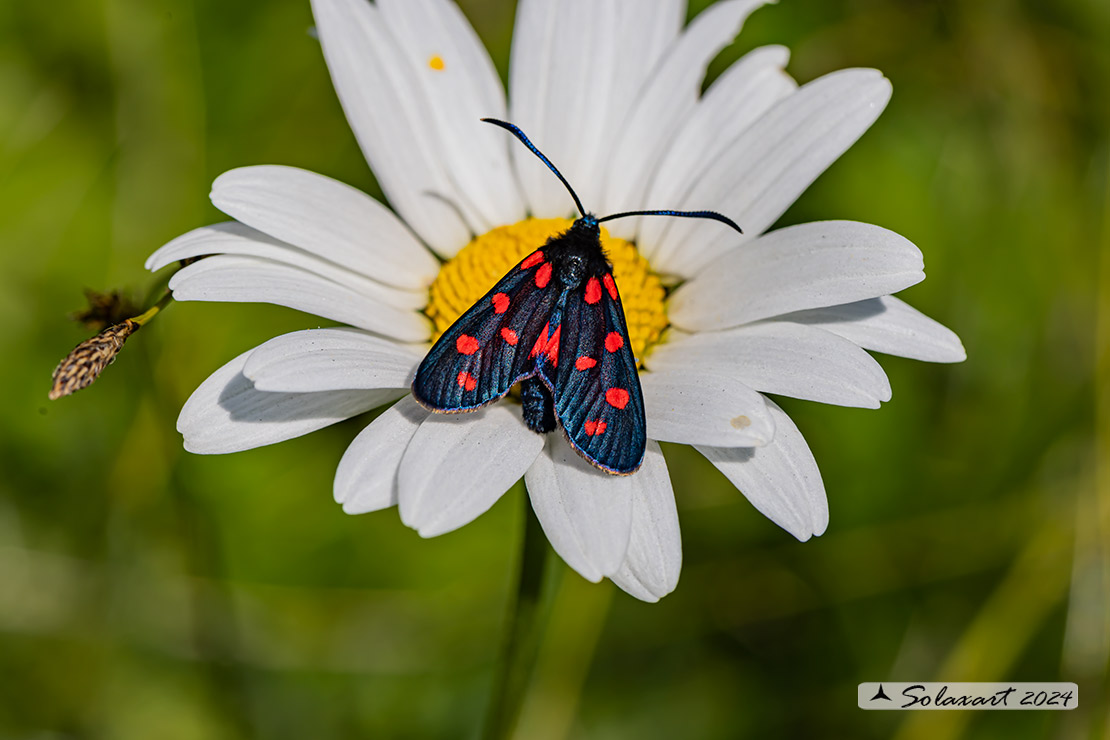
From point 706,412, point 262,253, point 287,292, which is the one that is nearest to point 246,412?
point 287,292

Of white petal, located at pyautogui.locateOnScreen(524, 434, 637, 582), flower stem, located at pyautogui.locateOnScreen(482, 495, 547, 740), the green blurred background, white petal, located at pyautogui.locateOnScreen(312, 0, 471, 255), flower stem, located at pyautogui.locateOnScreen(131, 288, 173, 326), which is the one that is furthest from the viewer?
the green blurred background

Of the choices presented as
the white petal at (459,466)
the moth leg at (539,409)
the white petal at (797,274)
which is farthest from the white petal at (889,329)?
the white petal at (459,466)

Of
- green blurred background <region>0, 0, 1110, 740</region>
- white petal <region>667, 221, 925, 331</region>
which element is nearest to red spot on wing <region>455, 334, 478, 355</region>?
white petal <region>667, 221, 925, 331</region>

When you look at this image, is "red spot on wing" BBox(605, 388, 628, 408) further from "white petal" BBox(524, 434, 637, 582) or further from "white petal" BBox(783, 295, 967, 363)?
"white petal" BBox(783, 295, 967, 363)

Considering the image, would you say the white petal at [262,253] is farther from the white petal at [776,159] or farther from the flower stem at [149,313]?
the white petal at [776,159]

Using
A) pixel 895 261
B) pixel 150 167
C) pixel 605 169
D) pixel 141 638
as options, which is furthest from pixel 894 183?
pixel 141 638

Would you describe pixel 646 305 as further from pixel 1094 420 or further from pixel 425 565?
pixel 1094 420
